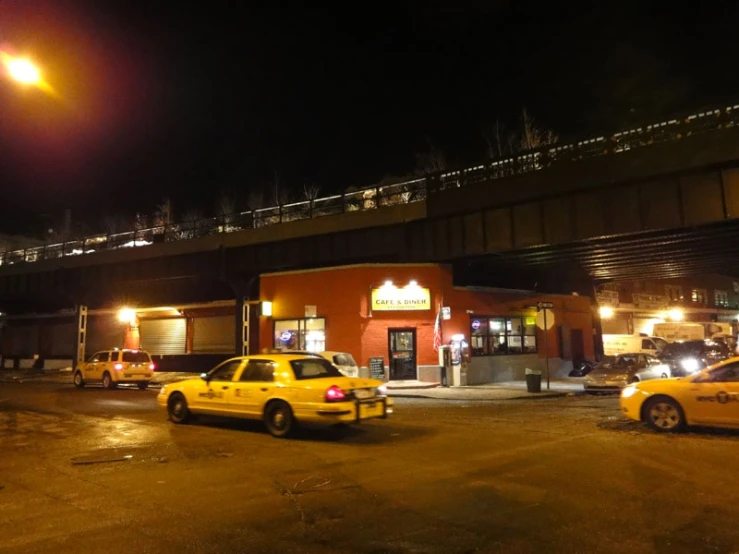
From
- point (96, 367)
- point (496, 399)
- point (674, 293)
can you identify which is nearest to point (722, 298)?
point (674, 293)

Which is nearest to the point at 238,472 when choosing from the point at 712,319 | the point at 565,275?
the point at 565,275

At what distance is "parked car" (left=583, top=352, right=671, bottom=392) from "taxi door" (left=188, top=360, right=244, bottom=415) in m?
13.6

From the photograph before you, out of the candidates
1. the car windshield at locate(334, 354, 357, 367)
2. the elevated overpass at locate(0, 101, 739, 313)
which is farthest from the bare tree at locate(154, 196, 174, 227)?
the car windshield at locate(334, 354, 357, 367)

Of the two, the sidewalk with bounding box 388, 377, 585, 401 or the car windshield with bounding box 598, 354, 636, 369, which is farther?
the car windshield with bounding box 598, 354, 636, 369

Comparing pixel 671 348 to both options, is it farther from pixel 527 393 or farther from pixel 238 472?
pixel 238 472

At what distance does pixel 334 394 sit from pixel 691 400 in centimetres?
686

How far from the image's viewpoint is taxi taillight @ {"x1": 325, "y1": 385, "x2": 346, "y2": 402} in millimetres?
11008

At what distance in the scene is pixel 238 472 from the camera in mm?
8375

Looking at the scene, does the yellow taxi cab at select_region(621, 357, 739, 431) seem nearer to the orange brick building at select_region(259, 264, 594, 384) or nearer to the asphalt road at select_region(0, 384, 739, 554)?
the asphalt road at select_region(0, 384, 739, 554)

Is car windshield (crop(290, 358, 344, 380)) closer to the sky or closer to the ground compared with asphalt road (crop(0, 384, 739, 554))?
closer to the sky

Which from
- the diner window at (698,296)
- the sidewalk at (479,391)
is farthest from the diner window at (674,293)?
the sidewalk at (479,391)

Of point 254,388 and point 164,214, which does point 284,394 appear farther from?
point 164,214

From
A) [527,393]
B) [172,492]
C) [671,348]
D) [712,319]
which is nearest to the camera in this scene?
[172,492]

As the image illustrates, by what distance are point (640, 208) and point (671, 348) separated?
11688 millimetres
